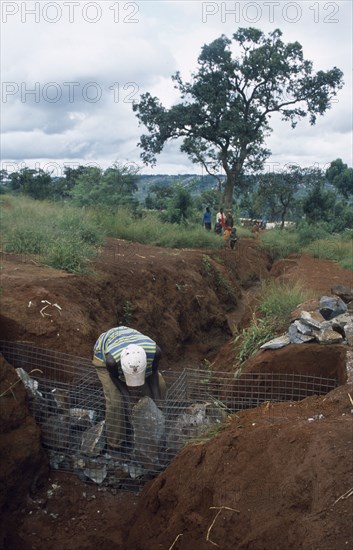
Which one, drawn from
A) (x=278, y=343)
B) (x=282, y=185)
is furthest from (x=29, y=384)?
(x=282, y=185)

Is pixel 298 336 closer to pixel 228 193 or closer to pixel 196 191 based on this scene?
pixel 228 193

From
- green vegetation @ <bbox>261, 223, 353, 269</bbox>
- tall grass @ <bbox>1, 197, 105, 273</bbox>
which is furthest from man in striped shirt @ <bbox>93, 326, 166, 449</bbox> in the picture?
green vegetation @ <bbox>261, 223, 353, 269</bbox>

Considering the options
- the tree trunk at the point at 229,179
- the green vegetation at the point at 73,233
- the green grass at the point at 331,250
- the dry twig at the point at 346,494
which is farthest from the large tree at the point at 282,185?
the dry twig at the point at 346,494

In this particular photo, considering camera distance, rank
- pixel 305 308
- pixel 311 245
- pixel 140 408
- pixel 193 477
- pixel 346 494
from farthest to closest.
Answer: pixel 311 245, pixel 305 308, pixel 140 408, pixel 193 477, pixel 346 494

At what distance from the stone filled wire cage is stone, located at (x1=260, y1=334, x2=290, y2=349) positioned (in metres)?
0.37

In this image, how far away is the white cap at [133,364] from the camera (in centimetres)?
477

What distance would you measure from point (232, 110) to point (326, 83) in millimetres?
4198

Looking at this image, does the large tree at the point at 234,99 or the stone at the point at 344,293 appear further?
the large tree at the point at 234,99

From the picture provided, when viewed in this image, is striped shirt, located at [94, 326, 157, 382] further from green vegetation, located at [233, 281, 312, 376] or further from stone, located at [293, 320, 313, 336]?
stone, located at [293, 320, 313, 336]

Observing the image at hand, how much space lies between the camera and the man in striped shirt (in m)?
4.82

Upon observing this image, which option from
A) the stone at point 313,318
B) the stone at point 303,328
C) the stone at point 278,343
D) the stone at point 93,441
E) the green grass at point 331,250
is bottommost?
the stone at point 93,441

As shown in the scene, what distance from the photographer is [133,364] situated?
4.77 meters

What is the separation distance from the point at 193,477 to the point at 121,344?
144 cm

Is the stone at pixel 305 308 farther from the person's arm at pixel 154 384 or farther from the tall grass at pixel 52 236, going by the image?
the tall grass at pixel 52 236
